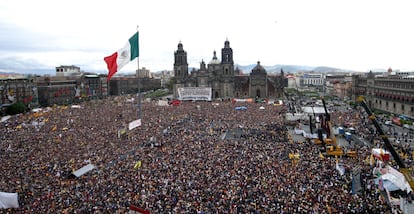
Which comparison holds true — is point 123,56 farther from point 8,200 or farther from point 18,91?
point 18,91

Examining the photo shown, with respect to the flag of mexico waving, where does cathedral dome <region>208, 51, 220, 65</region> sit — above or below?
above

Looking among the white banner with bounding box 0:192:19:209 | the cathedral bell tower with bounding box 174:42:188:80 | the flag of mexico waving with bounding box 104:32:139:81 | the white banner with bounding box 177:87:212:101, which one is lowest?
the white banner with bounding box 0:192:19:209

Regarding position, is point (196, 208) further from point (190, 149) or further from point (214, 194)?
point (190, 149)

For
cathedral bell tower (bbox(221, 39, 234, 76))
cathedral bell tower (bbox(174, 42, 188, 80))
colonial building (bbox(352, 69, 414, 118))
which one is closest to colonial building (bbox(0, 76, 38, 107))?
cathedral bell tower (bbox(174, 42, 188, 80))

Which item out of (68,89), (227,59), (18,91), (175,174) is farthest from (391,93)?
(68,89)

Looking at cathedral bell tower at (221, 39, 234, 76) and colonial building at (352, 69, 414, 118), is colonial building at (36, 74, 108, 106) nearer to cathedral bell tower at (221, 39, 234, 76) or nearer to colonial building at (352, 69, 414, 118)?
cathedral bell tower at (221, 39, 234, 76)
